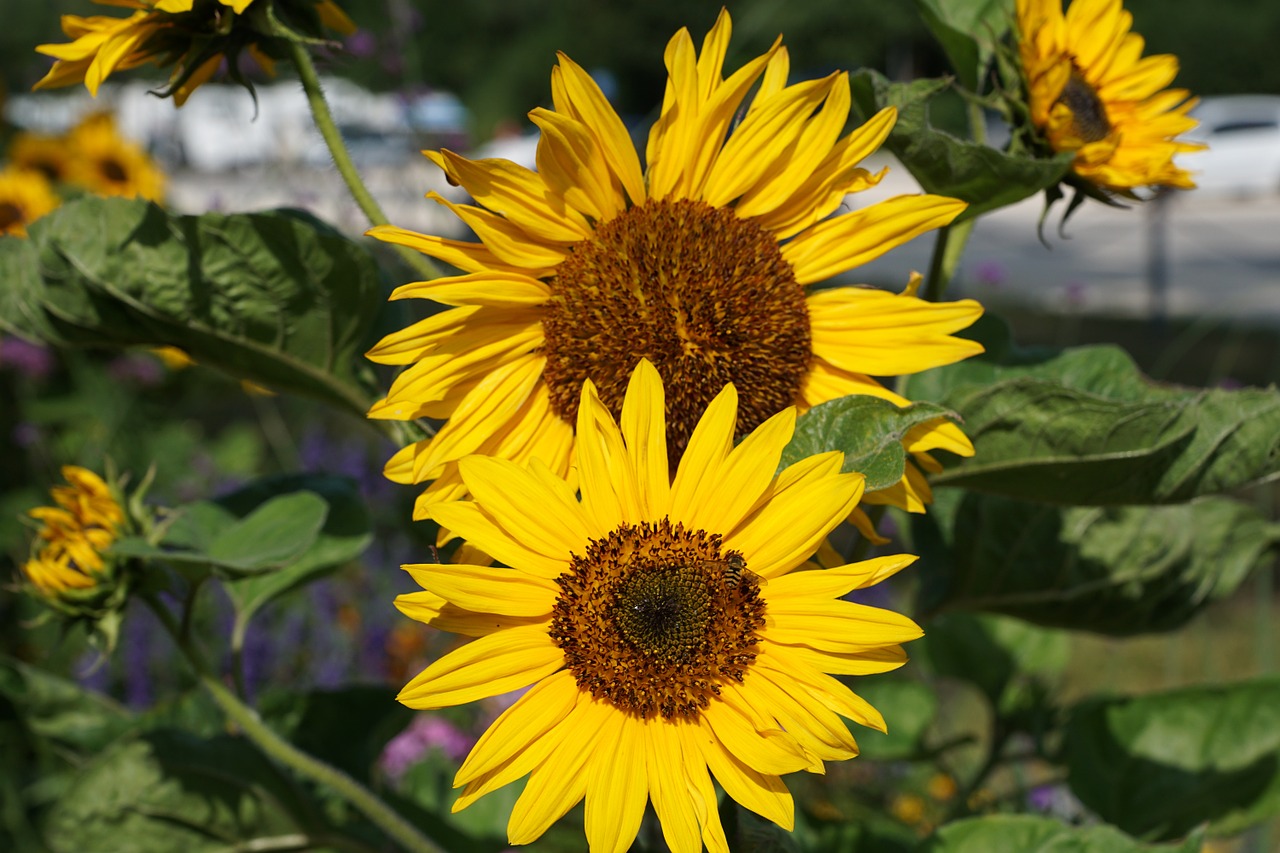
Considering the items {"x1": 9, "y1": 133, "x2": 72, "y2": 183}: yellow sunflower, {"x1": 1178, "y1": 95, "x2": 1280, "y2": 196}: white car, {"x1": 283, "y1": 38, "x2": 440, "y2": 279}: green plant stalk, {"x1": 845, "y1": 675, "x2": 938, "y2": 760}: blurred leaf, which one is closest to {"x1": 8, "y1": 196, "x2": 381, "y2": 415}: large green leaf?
{"x1": 283, "y1": 38, "x2": 440, "y2": 279}: green plant stalk

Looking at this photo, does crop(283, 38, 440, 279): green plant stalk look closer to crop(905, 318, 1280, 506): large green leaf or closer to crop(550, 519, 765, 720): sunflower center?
crop(550, 519, 765, 720): sunflower center

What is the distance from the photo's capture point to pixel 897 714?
1650 mm

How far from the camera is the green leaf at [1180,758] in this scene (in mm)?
1361

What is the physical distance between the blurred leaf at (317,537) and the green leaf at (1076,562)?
593 mm

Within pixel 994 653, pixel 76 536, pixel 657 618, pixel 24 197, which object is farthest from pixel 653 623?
pixel 24 197

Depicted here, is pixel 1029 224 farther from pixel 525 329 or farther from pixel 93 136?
pixel 525 329

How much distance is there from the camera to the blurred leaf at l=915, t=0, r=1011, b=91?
3.32 feet

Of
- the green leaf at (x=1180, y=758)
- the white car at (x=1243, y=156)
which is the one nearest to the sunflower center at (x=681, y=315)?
the green leaf at (x=1180, y=758)

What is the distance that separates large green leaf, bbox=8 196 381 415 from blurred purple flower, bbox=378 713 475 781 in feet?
3.48

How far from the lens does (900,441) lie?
2.61 ft

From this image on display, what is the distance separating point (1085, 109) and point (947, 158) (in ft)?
0.76

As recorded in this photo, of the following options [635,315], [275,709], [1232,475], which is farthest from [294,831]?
[1232,475]

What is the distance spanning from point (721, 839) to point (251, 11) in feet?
2.36

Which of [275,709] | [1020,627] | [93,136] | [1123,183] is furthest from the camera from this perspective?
[93,136]
